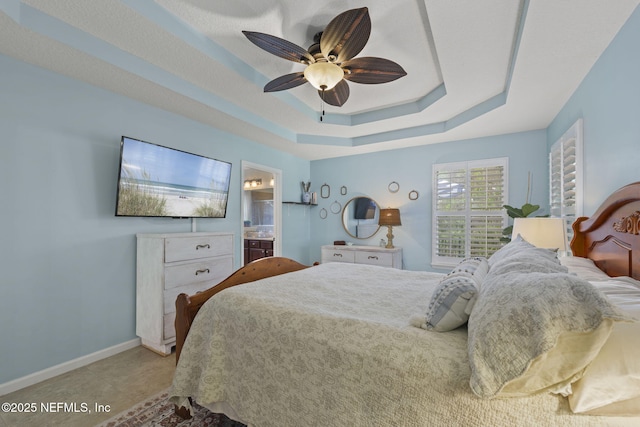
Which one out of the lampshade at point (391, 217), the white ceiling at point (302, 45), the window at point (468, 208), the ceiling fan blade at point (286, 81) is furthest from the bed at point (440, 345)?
the lampshade at point (391, 217)

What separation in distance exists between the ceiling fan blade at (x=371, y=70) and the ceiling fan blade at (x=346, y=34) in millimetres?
87

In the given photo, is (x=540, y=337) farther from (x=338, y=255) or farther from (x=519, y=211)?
(x=338, y=255)

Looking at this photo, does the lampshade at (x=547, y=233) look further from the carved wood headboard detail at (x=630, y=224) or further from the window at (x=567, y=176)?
the carved wood headboard detail at (x=630, y=224)

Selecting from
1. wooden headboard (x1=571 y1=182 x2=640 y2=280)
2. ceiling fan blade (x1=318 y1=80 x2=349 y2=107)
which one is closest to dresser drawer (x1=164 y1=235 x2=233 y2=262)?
ceiling fan blade (x1=318 y1=80 x2=349 y2=107)

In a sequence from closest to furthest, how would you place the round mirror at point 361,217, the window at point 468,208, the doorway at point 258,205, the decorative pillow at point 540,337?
1. the decorative pillow at point 540,337
2. the window at point 468,208
3. the round mirror at point 361,217
4. the doorway at point 258,205

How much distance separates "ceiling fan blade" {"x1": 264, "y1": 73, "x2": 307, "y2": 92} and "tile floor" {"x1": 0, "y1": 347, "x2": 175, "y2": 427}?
98.2 inches

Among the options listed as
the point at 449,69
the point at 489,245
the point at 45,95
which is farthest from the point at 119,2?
the point at 489,245

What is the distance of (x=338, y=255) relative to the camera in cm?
459

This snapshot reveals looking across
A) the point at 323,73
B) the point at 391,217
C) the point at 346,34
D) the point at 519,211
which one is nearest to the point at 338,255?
the point at 391,217

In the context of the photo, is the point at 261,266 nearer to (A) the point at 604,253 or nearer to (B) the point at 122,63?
(B) the point at 122,63

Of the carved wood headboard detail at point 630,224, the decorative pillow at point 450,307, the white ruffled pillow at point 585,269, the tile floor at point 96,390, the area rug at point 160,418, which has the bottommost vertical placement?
the tile floor at point 96,390

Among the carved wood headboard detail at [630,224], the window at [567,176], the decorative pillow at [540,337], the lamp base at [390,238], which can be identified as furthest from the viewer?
the lamp base at [390,238]

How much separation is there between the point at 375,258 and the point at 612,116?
9.78ft

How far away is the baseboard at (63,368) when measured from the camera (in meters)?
2.03
